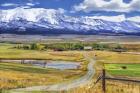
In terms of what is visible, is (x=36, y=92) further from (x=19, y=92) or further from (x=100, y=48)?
(x=100, y=48)

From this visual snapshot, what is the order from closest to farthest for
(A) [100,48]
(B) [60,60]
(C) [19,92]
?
1. (C) [19,92]
2. (B) [60,60]
3. (A) [100,48]

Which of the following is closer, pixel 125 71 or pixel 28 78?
pixel 28 78

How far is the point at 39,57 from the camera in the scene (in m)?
112

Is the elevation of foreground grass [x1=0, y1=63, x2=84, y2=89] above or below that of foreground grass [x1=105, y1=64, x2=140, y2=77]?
above

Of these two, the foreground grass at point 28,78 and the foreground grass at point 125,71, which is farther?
the foreground grass at point 125,71

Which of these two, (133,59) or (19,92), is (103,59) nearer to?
(133,59)

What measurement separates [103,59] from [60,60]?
9431 mm

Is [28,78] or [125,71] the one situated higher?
[28,78]

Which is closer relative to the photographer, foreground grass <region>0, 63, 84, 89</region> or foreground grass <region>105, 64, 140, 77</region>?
foreground grass <region>0, 63, 84, 89</region>

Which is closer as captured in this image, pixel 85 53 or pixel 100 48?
pixel 85 53

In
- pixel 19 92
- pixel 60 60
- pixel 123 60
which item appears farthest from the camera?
pixel 60 60

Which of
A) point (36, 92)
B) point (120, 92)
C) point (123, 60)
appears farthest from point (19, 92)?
point (123, 60)

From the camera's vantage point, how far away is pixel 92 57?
111000 mm

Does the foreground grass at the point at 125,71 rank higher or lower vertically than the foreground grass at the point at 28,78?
lower
